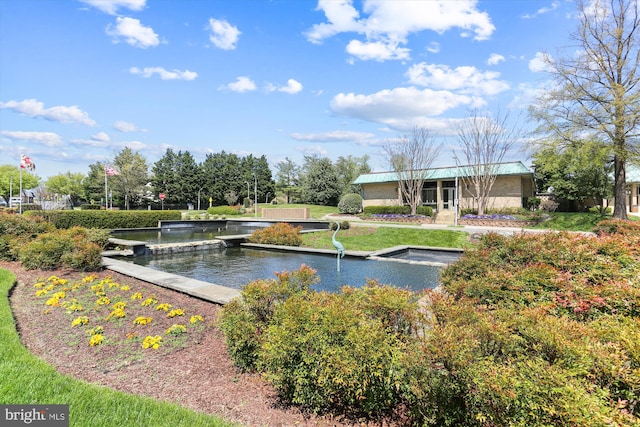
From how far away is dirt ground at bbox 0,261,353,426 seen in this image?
8.74 ft

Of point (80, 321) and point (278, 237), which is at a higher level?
point (278, 237)

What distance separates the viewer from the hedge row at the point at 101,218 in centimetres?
1853

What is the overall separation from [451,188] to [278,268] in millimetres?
22442

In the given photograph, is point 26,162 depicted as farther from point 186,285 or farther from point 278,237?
point 186,285

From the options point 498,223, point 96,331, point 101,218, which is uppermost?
point 101,218

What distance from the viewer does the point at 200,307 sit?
17.0 feet

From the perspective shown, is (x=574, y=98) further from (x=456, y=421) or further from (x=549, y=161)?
(x=456, y=421)

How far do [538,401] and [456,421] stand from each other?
2.04ft

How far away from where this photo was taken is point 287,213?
3081 centimetres

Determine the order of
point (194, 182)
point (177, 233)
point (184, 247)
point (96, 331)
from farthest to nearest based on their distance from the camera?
point (194, 182), point (177, 233), point (184, 247), point (96, 331)

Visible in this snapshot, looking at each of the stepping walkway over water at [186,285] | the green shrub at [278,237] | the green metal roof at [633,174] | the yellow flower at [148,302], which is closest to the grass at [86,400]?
the yellow flower at [148,302]

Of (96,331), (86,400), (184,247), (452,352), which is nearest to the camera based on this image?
(452,352)

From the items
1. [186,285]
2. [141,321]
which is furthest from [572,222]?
[141,321]

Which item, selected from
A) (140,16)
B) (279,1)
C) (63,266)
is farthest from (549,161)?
(63,266)
